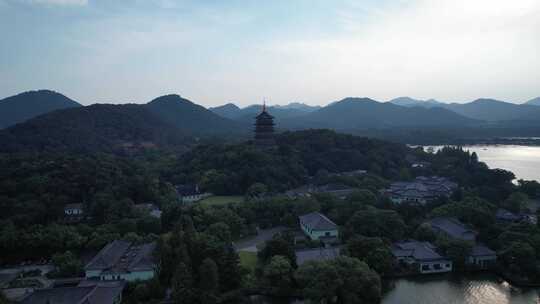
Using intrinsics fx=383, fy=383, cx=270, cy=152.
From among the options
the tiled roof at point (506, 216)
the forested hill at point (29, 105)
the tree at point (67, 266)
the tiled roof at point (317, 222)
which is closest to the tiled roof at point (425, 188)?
the tiled roof at point (506, 216)

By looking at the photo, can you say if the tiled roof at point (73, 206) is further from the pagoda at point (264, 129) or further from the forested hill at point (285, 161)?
the pagoda at point (264, 129)

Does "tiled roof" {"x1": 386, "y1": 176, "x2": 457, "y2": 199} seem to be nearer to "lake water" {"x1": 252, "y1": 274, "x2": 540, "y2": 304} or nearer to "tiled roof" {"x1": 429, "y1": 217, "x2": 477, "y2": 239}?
"tiled roof" {"x1": 429, "y1": 217, "x2": 477, "y2": 239}

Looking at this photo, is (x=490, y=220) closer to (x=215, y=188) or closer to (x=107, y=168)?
(x=215, y=188)

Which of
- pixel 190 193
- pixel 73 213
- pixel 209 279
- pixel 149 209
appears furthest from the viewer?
pixel 190 193

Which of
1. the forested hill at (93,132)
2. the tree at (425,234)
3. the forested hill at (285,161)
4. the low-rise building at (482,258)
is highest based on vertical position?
the forested hill at (93,132)

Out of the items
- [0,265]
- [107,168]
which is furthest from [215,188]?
[0,265]

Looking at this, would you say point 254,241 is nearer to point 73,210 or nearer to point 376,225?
point 376,225

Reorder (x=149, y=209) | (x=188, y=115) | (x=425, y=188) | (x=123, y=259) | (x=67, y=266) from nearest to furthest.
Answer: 1. (x=67, y=266)
2. (x=123, y=259)
3. (x=149, y=209)
4. (x=425, y=188)
5. (x=188, y=115)

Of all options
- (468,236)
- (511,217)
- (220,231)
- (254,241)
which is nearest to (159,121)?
(254,241)
